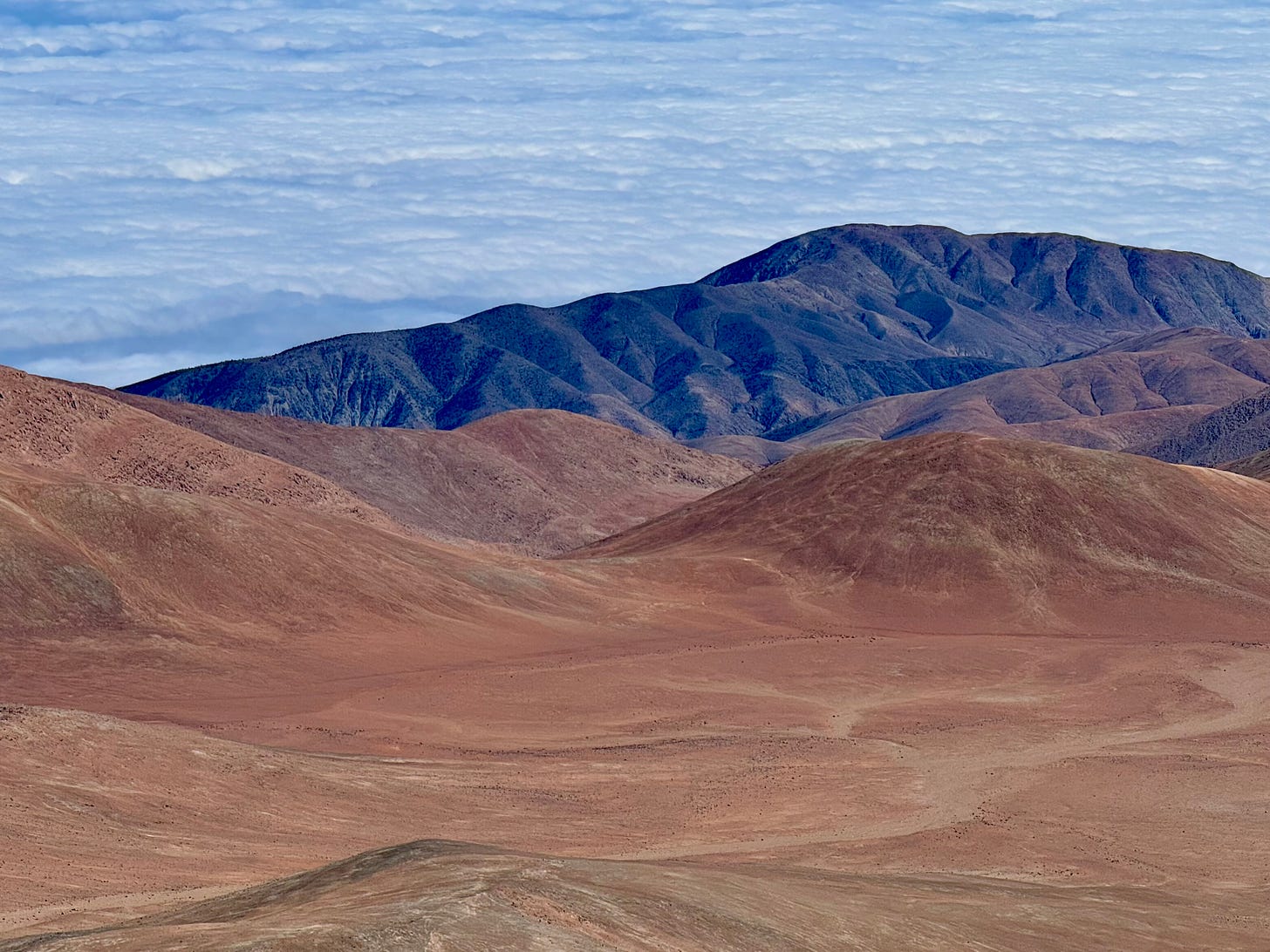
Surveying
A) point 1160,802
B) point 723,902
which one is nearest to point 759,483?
point 1160,802

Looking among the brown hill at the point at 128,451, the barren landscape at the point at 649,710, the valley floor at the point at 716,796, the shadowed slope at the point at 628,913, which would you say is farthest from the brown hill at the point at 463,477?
the shadowed slope at the point at 628,913

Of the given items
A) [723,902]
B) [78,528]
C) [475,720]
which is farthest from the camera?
[78,528]

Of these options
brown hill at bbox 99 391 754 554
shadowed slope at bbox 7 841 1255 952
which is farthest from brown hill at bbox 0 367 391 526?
shadowed slope at bbox 7 841 1255 952

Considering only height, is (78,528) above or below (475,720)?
above

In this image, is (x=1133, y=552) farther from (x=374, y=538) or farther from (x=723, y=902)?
(x=723, y=902)

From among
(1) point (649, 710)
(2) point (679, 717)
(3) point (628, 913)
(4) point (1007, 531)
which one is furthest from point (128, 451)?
(3) point (628, 913)

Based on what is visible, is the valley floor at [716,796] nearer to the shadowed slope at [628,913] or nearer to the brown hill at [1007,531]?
the shadowed slope at [628,913]
